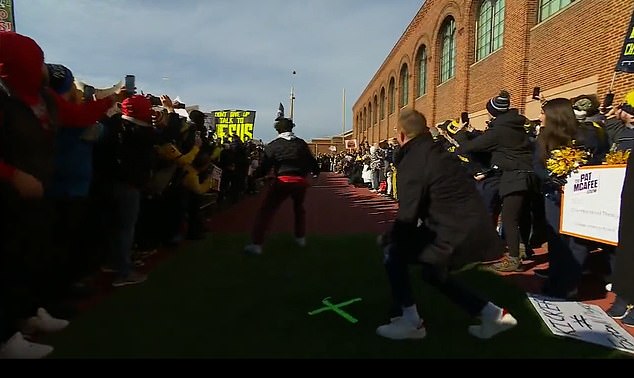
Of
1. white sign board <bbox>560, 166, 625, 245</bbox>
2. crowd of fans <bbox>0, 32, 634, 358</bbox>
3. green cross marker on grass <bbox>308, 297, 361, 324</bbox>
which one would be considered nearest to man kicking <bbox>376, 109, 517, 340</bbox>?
green cross marker on grass <bbox>308, 297, 361, 324</bbox>

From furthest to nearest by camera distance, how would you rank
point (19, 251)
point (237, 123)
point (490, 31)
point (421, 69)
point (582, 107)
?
point (421, 69)
point (237, 123)
point (490, 31)
point (582, 107)
point (19, 251)

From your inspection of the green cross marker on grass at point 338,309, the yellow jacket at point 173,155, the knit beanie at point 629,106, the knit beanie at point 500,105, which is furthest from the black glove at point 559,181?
the yellow jacket at point 173,155

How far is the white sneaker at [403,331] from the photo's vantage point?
3207 mm

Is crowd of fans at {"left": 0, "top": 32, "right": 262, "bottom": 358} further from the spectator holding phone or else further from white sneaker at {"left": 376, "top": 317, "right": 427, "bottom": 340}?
the spectator holding phone

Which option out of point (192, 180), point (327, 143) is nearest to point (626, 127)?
point (192, 180)

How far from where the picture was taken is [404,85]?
32250 millimetres

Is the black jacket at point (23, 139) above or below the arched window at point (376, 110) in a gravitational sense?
below

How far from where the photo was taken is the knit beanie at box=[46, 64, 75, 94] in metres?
3.52

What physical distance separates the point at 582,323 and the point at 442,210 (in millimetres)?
1603

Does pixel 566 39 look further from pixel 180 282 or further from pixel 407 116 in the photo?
pixel 180 282

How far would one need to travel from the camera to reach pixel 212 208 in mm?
9633

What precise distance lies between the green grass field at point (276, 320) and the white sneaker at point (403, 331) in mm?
50

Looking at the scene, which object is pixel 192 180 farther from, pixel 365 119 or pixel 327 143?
pixel 327 143

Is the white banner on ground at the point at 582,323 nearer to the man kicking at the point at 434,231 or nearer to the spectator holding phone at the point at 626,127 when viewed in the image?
the man kicking at the point at 434,231
